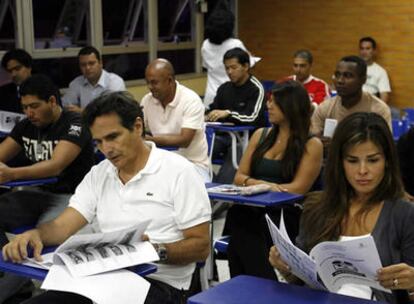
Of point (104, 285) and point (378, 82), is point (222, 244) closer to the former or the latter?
point (104, 285)

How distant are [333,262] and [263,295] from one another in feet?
0.74

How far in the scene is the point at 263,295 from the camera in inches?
70.2

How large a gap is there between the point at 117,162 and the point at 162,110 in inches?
92.1

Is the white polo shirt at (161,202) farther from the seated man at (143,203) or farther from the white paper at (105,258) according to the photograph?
the white paper at (105,258)

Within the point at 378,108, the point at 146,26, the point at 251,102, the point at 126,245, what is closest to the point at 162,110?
the point at 251,102

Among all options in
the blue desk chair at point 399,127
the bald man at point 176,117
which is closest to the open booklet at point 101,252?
the bald man at point 176,117

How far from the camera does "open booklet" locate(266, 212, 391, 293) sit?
1.73 m

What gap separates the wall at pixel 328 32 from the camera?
305 inches

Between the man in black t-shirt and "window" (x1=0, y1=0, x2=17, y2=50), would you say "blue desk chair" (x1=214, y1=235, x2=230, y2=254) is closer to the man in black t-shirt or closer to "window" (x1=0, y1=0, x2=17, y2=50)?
the man in black t-shirt

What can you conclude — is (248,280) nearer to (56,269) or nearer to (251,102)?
(56,269)

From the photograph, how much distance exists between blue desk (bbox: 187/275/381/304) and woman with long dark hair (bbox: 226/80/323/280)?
126 cm

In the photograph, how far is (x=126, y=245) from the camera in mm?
2113

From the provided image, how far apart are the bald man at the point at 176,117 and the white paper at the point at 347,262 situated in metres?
2.56

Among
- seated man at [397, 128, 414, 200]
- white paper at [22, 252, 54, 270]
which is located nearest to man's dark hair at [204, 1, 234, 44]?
seated man at [397, 128, 414, 200]
